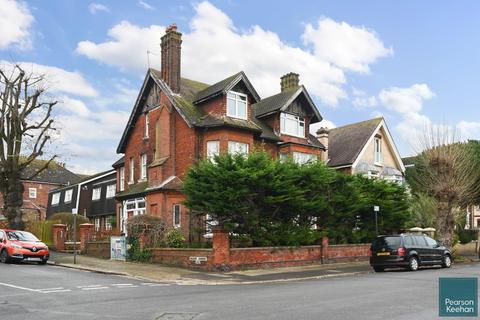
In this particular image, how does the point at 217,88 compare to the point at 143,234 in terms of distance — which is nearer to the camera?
the point at 143,234

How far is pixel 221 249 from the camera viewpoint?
2180 centimetres

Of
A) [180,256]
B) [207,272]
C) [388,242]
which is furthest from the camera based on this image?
[180,256]

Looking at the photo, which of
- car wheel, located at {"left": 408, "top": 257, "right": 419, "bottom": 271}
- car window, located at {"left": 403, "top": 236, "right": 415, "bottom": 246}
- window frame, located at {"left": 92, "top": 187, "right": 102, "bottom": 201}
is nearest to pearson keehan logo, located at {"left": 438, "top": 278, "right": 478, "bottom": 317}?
car wheel, located at {"left": 408, "top": 257, "right": 419, "bottom": 271}

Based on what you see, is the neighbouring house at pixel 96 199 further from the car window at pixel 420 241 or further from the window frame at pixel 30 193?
the car window at pixel 420 241

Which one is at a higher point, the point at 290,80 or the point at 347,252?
the point at 290,80

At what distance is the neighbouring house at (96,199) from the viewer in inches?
1858

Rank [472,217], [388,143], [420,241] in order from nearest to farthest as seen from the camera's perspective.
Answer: [420,241]
[388,143]
[472,217]

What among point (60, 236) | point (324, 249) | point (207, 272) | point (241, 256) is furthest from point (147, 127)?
point (207, 272)

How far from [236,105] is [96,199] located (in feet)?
77.6

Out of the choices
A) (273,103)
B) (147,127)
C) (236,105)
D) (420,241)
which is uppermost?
(273,103)

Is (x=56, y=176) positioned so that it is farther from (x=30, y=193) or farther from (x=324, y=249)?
(x=324, y=249)

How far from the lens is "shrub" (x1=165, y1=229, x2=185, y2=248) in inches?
1004

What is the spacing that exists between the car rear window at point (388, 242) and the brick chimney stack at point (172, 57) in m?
15.9

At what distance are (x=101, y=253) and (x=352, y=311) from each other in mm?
20555
